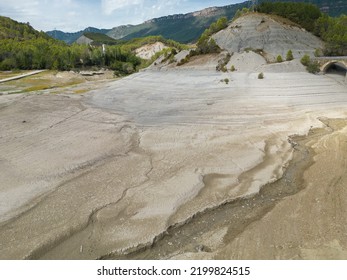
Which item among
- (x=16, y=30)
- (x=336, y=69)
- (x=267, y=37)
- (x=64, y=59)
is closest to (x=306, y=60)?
(x=336, y=69)

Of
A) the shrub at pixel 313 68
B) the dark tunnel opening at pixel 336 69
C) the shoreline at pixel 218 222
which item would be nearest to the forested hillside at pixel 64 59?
the shrub at pixel 313 68

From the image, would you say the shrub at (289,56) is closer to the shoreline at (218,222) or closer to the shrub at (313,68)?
the shrub at (313,68)

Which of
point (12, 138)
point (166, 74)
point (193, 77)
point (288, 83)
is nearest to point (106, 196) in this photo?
point (12, 138)

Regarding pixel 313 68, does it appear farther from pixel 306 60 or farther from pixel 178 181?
pixel 178 181

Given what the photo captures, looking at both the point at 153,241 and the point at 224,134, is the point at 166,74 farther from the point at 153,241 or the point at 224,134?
the point at 153,241

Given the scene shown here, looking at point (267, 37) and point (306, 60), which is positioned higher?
point (267, 37)
